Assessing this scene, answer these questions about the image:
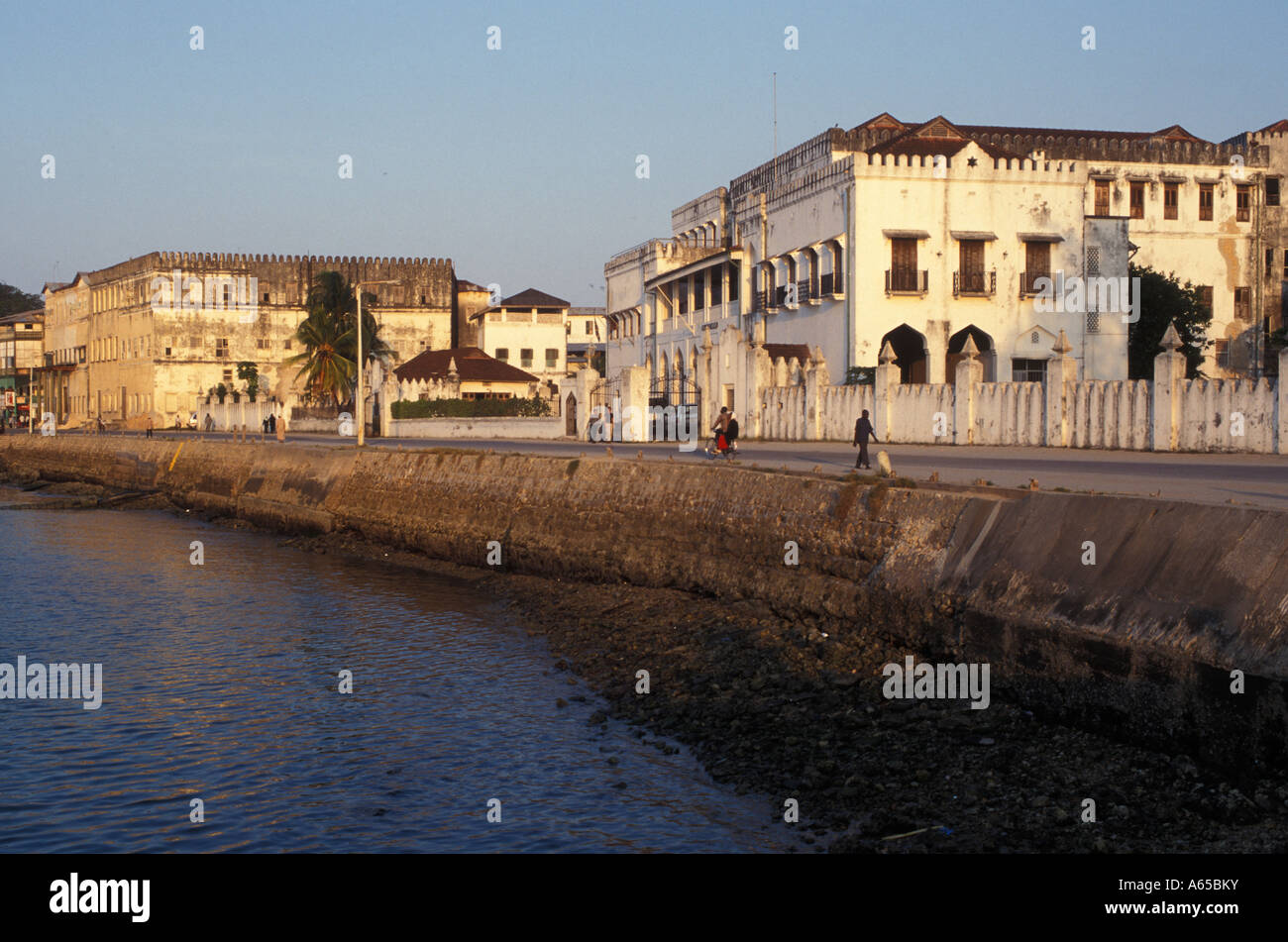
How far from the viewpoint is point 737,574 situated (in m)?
18.0

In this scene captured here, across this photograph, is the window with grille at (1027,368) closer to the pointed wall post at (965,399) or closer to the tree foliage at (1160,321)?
the tree foliage at (1160,321)

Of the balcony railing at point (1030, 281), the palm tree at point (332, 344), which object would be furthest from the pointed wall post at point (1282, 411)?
the palm tree at point (332, 344)

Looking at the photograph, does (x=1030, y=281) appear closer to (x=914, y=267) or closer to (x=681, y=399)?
(x=914, y=267)

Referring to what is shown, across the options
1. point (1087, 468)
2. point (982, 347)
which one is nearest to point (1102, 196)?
point (982, 347)

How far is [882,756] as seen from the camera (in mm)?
10891

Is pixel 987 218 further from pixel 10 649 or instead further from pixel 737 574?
pixel 10 649

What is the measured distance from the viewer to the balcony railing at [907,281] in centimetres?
4525

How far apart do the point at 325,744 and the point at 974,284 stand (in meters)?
37.7

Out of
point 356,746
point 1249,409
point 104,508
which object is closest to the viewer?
point 356,746

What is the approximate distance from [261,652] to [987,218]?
35637mm

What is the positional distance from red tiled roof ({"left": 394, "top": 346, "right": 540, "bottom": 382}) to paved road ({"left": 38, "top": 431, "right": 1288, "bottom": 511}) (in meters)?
40.2

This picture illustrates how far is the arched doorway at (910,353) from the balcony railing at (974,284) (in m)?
2.39

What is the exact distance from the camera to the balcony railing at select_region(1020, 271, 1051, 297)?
4634 centimetres
